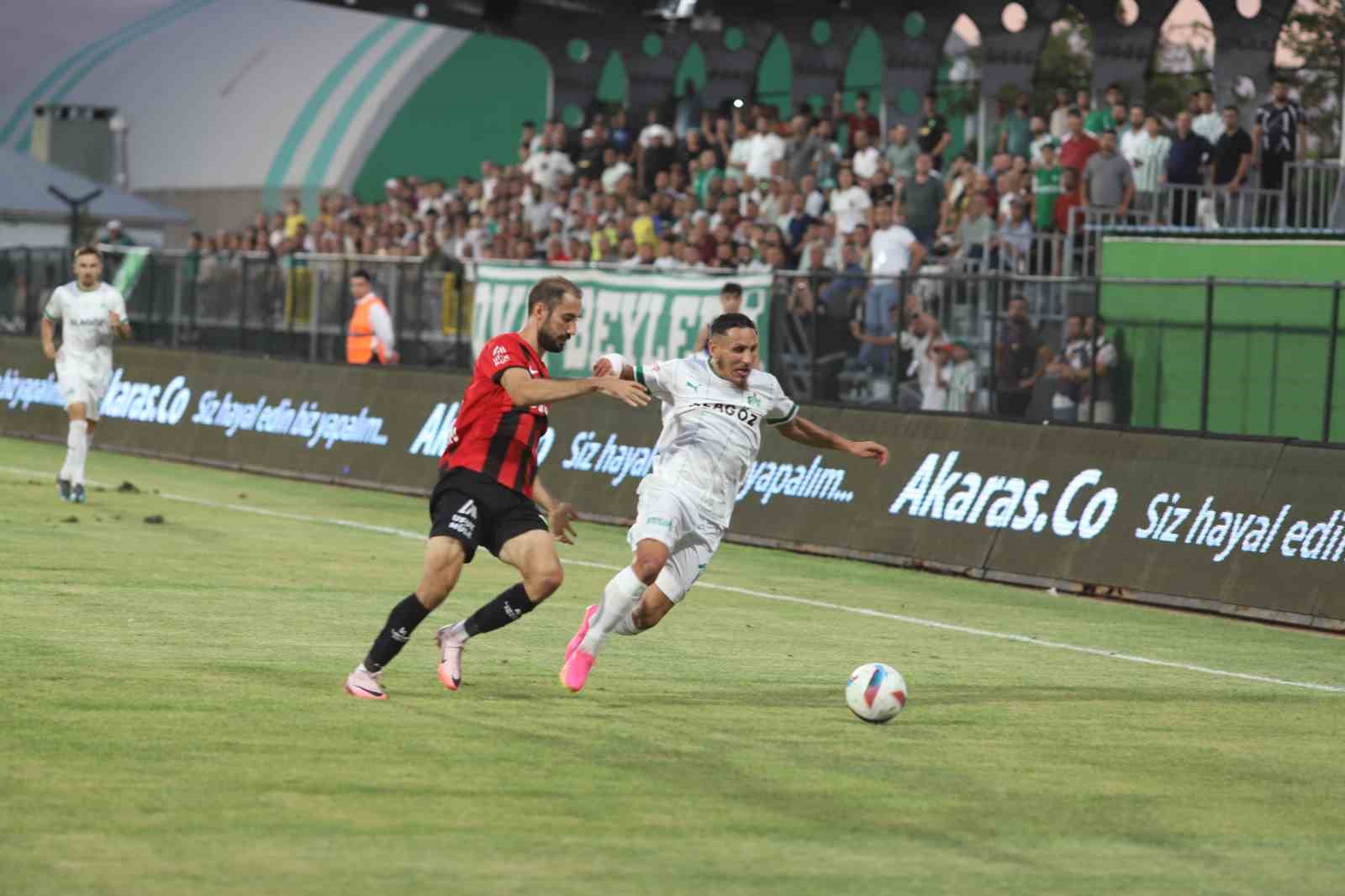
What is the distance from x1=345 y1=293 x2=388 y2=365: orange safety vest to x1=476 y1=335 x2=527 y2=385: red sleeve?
52.0 ft

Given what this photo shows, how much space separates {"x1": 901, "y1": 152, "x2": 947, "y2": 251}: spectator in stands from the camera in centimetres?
2695

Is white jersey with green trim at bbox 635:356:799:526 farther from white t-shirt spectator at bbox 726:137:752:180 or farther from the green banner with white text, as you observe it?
white t-shirt spectator at bbox 726:137:752:180

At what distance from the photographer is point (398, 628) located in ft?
33.8

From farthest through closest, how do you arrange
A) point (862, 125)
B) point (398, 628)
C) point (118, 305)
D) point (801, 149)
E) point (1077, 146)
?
point (801, 149)
point (862, 125)
point (1077, 146)
point (118, 305)
point (398, 628)

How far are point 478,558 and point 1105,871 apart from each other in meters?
11.5

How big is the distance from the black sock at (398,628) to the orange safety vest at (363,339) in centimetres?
1605

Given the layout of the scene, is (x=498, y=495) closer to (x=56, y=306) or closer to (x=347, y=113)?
(x=56, y=306)

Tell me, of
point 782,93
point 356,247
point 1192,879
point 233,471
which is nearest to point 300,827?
point 1192,879

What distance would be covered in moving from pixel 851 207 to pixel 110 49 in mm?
43441

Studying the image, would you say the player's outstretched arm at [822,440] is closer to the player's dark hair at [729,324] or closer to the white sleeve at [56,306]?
the player's dark hair at [729,324]

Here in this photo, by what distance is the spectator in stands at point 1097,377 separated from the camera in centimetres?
2020

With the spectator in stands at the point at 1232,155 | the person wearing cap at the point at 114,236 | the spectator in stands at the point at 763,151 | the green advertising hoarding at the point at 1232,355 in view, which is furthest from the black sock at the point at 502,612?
the person wearing cap at the point at 114,236

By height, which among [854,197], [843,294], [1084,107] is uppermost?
[1084,107]

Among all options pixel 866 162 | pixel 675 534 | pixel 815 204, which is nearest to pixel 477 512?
pixel 675 534
